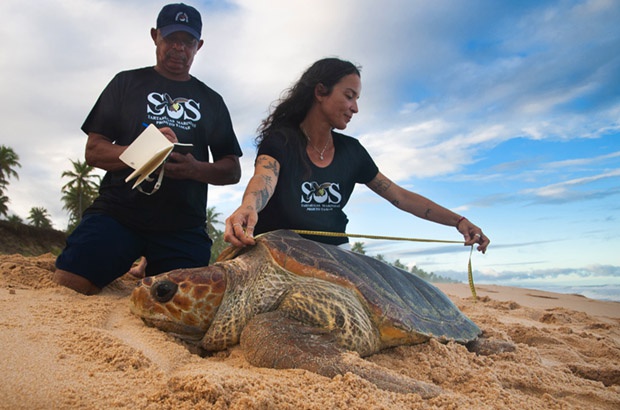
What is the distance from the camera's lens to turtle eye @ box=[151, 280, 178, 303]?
6.89ft

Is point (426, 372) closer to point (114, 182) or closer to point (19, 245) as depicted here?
point (114, 182)

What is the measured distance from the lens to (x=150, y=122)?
314cm

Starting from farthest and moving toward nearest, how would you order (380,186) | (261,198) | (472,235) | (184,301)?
(380,186), (472,235), (261,198), (184,301)

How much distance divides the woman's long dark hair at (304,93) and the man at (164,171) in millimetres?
476

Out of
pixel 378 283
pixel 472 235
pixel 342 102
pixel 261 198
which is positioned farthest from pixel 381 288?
pixel 342 102

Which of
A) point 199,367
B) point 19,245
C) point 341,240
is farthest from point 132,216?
point 19,245

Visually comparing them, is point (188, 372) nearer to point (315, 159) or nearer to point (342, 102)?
point (315, 159)

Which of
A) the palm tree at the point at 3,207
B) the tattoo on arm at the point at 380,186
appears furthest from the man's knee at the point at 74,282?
the palm tree at the point at 3,207

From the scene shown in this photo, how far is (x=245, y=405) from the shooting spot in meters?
1.31

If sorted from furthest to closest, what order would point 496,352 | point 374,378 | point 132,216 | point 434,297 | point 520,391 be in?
point 132,216
point 434,297
point 496,352
point 520,391
point 374,378

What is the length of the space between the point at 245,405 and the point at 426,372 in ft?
3.39

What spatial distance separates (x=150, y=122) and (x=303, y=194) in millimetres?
1222

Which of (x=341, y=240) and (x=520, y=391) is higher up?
(x=341, y=240)

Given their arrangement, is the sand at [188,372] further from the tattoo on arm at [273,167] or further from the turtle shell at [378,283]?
the tattoo on arm at [273,167]
